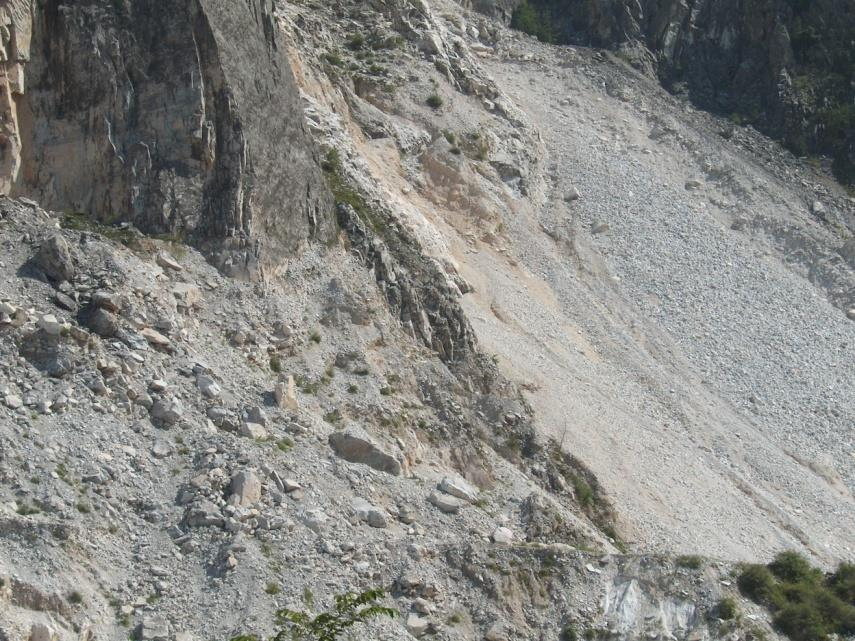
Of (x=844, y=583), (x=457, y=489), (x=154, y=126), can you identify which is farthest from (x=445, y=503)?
(x=154, y=126)

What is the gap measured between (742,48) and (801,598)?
149 feet

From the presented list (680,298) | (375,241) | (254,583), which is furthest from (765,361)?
(254,583)

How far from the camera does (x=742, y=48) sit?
2685 inches

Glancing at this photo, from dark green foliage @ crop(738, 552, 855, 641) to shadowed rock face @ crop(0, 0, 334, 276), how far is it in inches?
496

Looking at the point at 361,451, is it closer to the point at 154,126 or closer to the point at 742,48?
the point at 154,126

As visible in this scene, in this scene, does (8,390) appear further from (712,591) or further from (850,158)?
(850,158)

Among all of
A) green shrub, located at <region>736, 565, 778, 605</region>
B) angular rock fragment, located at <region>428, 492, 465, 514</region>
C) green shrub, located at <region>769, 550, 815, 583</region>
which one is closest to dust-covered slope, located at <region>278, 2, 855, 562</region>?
green shrub, located at <region>769, 550, 815, 583</region>

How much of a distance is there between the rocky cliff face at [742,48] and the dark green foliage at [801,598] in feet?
126

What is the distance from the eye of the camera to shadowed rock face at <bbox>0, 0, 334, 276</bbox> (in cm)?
2833

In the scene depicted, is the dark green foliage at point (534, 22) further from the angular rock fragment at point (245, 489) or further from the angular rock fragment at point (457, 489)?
the angular rock fragment at point (245, 489)

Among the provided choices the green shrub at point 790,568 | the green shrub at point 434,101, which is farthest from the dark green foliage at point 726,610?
the green shrub at point 434,101

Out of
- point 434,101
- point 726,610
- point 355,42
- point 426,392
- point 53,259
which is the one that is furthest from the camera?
point 355,42

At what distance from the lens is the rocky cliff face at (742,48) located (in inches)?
2547

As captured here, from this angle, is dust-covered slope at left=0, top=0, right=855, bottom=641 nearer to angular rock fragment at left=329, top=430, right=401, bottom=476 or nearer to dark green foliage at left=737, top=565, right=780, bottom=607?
angular rock fragment at left=329, top=430, right=401, bottom=476
